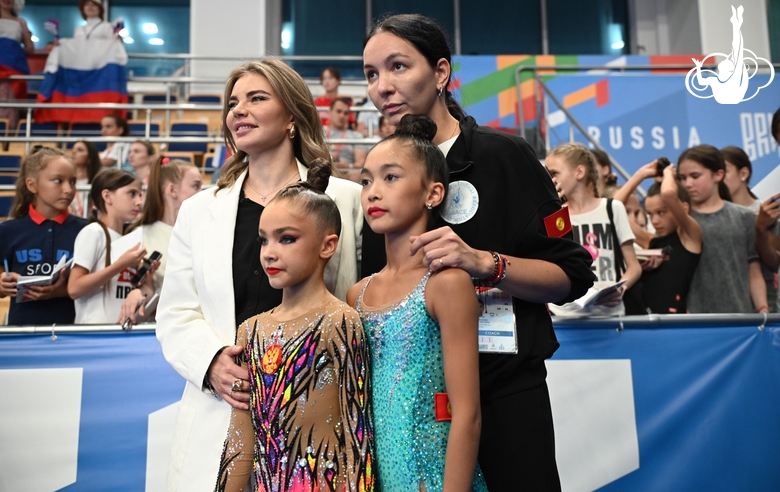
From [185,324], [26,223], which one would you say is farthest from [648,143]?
[185,324]

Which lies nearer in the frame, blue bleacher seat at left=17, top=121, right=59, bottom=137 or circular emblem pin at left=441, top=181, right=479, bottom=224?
circular emblem pin at left=441, top=181, right=479, bottom=224

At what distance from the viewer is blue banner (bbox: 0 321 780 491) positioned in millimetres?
2789

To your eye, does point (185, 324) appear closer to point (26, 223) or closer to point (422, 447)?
point (422, 447)

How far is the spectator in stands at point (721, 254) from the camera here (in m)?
3.67

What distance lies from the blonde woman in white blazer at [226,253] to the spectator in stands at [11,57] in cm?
772

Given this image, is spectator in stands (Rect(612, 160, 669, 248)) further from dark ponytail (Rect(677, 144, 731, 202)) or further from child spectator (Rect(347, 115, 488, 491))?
child spectator (Rect(347, 115, 488, 491))

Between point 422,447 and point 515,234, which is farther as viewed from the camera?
point 515,234

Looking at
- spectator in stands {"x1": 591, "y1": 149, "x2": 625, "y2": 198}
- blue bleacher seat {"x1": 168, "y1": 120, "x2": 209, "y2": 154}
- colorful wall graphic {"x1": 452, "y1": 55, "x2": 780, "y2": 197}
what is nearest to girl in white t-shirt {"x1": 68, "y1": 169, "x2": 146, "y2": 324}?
spectator in stands {"x1": 591, "y1": 149, "x2": 625, "y2": 198}

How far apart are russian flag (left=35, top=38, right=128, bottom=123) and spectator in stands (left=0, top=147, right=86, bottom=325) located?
505cm

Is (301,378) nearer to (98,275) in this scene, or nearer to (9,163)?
(98,275)

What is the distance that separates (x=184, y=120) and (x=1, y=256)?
20.6 feet

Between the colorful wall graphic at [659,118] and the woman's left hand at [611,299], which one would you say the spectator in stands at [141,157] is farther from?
the woman's left hand at [611,299]

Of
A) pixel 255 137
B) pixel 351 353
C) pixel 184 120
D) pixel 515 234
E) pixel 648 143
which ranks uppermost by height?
pixel 184 120

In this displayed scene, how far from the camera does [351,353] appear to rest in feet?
5.34
